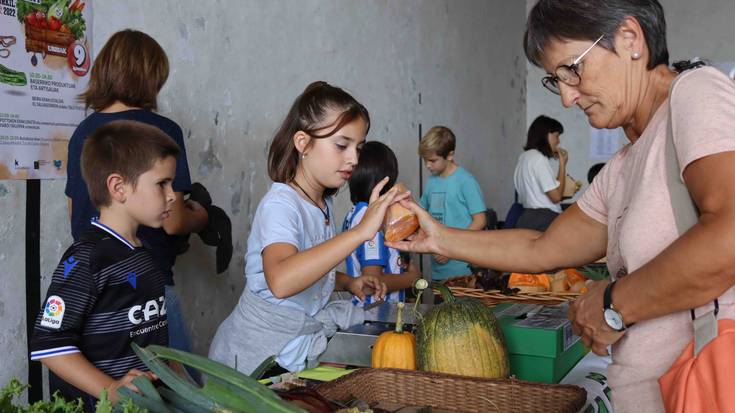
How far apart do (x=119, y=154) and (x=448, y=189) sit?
3.23 meters

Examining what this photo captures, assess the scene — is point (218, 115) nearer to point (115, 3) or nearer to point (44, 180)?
point (115, 3)

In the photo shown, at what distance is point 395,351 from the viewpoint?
5.69 ft

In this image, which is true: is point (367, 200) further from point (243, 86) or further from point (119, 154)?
point (119, 154)

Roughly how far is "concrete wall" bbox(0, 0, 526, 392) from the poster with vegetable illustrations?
8 cm

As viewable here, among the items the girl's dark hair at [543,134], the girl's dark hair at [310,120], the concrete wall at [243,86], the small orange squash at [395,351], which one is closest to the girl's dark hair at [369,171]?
the concrete wall at [243,86]

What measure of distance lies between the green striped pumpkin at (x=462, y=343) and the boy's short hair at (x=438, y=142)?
309cm

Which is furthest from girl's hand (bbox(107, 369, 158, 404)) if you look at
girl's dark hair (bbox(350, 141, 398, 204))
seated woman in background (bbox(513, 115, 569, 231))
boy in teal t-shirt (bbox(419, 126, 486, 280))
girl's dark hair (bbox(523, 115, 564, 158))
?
girl's dark hair (bbox(523, 115, 564, 158))

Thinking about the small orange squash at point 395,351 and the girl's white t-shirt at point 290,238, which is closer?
the small orange squash at point 395,351

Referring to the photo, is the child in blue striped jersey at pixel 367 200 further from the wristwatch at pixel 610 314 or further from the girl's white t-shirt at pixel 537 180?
the girl's white t-shirt at pixel 537 180

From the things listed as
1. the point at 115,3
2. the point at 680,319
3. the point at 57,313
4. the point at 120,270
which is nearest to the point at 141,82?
the point at 115,3

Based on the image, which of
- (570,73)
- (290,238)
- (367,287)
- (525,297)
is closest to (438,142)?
(525,297)

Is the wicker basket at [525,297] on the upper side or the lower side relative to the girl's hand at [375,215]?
lower

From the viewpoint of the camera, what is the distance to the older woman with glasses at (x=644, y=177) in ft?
3.64

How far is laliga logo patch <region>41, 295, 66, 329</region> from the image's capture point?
5.44 feet
